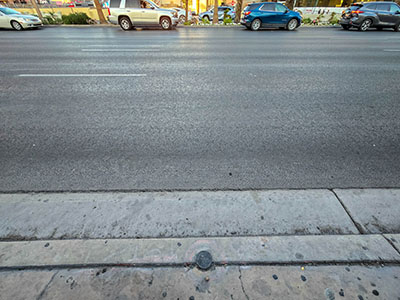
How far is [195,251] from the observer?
1.74 metres

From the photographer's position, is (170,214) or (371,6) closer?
(170,214)

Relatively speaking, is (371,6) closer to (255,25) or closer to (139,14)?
(255,25)

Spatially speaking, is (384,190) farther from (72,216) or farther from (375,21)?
(375,21)

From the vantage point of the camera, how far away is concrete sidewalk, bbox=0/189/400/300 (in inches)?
60.1

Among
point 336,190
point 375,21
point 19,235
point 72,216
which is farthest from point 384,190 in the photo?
point 375,21

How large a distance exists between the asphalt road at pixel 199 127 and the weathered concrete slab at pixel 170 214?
0.59ft

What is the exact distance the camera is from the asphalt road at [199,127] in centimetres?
258

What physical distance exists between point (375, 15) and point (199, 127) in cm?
1731

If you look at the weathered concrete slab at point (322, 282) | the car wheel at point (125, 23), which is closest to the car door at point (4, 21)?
the car wheel at point (125, 23)

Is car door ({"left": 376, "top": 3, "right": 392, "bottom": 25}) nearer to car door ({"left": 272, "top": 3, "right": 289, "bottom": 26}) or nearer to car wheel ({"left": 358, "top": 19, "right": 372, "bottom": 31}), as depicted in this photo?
car wheel ({"left": 358, "top": 19, "right": 372, "bottom": 31})

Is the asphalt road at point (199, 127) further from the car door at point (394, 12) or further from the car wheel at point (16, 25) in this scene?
the car wheel at point (16, 25)

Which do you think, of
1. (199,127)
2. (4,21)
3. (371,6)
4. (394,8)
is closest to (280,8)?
(371,6)

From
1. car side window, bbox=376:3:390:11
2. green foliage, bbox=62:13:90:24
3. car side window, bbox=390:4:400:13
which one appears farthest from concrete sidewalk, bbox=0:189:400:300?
green foliage, bbox=62:13:90:24

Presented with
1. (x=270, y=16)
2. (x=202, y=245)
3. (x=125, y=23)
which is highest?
(x=202, y=245)
